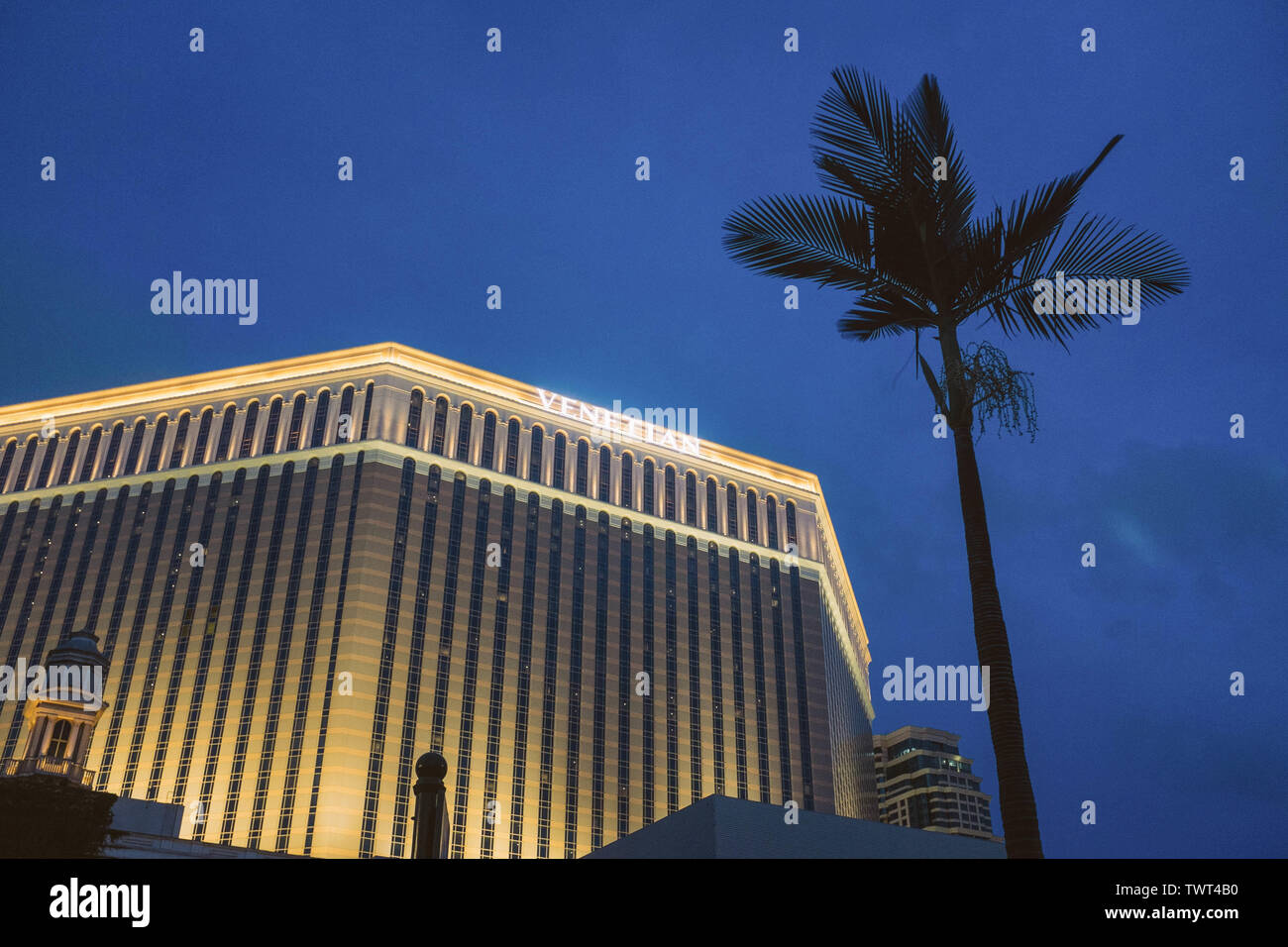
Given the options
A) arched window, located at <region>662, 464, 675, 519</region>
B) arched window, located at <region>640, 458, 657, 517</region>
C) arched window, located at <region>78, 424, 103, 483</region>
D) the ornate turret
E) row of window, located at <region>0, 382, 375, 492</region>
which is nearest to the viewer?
the ornate turret

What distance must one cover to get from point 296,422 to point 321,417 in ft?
10.4

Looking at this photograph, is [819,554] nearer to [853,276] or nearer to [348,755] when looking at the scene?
[348,755]

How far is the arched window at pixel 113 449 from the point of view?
328ft

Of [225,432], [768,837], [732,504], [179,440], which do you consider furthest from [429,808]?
[179,440]

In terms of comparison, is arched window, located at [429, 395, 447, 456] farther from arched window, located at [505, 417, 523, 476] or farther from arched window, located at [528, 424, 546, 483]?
arched window, located at [528, 424, 546, 483]

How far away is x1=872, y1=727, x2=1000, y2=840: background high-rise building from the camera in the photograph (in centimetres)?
17175

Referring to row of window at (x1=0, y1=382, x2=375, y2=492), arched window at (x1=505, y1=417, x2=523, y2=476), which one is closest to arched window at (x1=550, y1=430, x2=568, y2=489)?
arched window at (x1=505, y1=417, x2=523, y2=476)

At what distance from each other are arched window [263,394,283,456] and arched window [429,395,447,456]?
15933 millimetres

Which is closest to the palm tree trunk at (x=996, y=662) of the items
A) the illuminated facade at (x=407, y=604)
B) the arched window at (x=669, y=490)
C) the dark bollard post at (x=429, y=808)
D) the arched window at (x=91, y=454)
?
the dark bollard post at (x=429, y=808)

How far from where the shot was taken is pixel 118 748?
3201 inches

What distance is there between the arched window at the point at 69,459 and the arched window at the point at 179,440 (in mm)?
13023

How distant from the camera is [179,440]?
98.7 meters

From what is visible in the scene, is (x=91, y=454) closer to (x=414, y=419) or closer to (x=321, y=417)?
(x=321, y=417)
